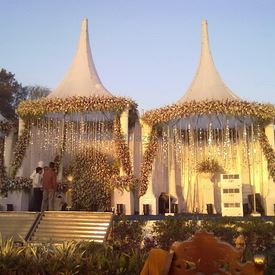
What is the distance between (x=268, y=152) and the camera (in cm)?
1550

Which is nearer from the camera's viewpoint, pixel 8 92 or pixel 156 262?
pixel 156 262

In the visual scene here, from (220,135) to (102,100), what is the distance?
525cm

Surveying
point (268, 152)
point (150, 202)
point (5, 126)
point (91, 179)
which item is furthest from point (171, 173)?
point (5, 126)

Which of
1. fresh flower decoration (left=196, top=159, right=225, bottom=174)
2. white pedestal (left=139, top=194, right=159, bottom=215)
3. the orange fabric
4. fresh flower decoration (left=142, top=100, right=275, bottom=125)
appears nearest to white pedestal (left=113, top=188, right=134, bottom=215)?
white pedestal (left=139, top=194, right=159, bottom=215)

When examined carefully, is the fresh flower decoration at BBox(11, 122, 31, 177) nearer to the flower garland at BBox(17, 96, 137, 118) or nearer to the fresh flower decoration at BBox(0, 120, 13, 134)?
the flower garland at BBox(17, 96, 137, 118)

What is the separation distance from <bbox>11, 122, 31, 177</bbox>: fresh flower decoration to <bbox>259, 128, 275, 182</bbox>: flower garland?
916 centimetres

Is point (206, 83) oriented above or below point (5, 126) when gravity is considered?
above

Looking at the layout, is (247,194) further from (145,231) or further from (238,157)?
(145,231)

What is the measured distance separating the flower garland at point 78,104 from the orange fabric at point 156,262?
1333cm

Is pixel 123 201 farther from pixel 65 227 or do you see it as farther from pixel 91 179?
pixel 65 227

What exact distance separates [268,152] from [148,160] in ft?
15.1

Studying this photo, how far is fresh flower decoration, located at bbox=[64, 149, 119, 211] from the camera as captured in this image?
15.7 meters

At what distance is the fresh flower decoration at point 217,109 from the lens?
1480cm

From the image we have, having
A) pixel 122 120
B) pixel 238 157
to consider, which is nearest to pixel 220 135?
pixel 238 157
